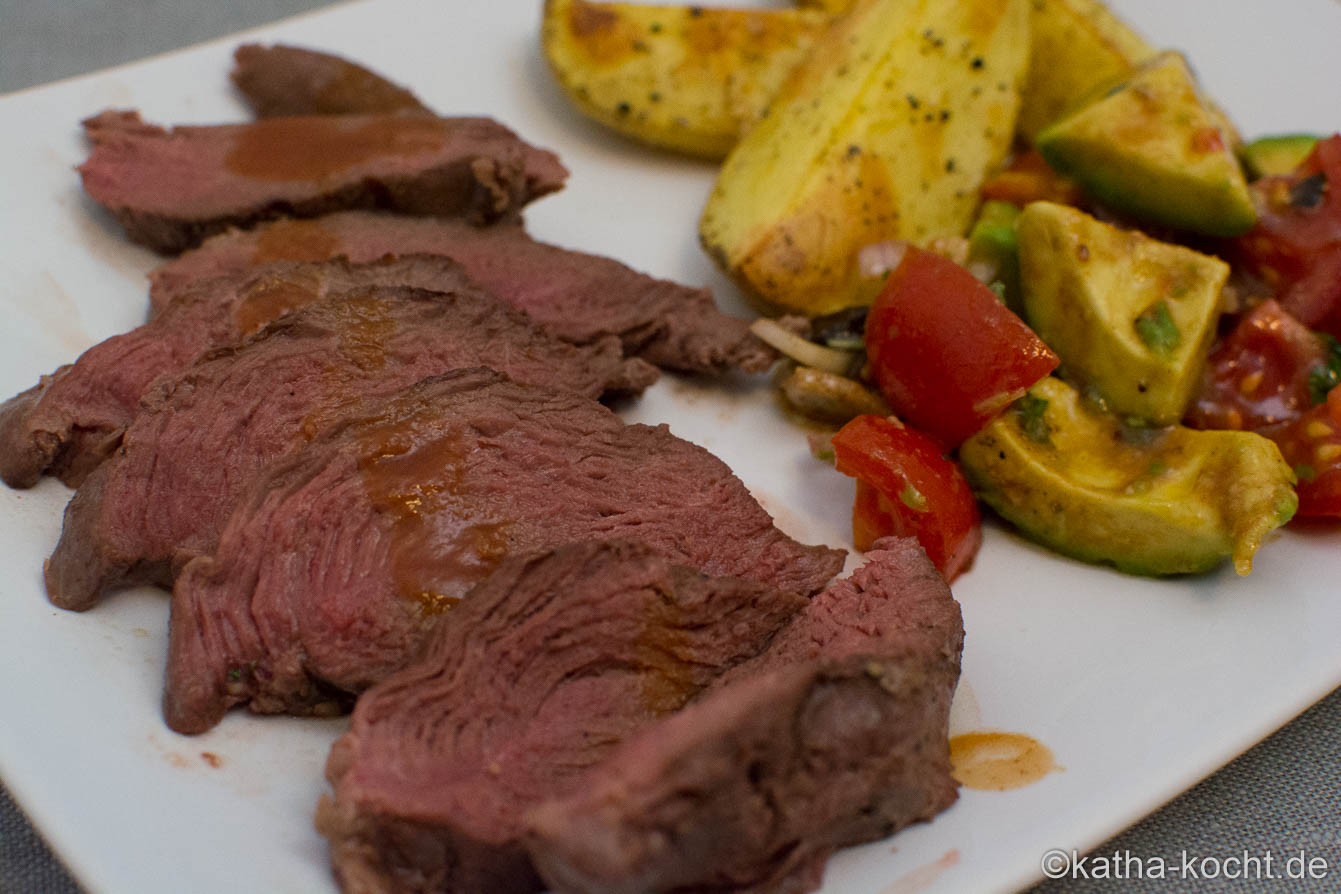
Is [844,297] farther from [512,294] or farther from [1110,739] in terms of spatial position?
[1110,739]

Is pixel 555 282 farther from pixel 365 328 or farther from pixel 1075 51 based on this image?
pixel 1075 51

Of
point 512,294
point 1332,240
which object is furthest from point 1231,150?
point 512,294

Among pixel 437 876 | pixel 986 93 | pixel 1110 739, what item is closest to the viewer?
pixel 437 876

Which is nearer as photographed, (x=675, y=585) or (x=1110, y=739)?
(x=675, y=585)

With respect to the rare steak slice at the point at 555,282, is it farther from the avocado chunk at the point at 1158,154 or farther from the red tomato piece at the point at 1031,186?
the avocado chunk at the point at 1158,154

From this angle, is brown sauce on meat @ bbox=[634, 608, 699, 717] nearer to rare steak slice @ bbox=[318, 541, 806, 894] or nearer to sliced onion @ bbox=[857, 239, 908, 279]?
rare steak slice @ bbox=[318, 541, 806, 894]

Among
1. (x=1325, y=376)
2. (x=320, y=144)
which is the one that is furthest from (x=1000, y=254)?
(x=320, y=144)

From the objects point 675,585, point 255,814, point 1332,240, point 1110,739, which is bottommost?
point 255,814
